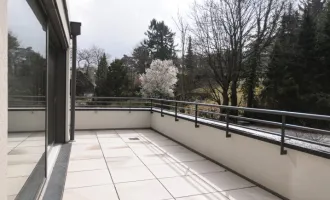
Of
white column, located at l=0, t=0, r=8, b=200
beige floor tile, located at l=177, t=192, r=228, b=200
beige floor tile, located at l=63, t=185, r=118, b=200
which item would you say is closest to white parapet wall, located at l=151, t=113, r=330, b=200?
beige floor tile, located at l=177, t=192, r=228, b=200

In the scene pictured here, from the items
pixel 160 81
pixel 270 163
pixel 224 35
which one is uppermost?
pixel 224 35

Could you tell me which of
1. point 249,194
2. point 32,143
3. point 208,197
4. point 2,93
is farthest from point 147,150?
point 2,93

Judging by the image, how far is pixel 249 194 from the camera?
264cm

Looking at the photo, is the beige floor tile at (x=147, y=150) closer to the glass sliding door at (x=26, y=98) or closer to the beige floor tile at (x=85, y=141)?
the beige floor tile at (x=85, y=141)

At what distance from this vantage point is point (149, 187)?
9.18 feet

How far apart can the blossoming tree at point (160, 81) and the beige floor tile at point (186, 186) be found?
1425cm

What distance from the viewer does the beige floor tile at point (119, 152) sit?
4.17 metres

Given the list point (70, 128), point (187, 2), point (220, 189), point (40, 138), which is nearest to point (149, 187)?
point (220, 189)

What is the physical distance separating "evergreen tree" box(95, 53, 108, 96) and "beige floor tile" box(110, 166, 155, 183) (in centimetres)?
1549

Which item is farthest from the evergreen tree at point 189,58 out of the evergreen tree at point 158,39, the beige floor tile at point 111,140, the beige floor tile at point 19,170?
the beige floor tile at point 19,170

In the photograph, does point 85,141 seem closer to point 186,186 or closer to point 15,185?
point 186,186

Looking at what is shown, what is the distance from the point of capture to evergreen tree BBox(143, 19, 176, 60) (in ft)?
76.8

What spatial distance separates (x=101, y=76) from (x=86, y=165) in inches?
617

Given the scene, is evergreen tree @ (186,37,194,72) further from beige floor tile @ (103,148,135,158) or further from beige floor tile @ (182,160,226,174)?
beige floor tile @ (182,160,226,174)
